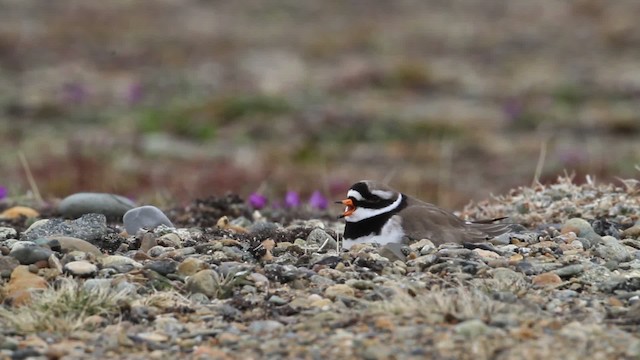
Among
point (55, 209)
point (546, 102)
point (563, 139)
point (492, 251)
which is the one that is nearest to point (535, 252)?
point (492, 251)

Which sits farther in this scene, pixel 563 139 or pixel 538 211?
pixel 563 139

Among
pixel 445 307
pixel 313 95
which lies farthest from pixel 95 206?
pixel 313 95

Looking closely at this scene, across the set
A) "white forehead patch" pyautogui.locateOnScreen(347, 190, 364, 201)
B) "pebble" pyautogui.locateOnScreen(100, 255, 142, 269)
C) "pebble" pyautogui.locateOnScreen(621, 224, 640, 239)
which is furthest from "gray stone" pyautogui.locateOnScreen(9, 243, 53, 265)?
"pebble" pyautogui.locateOnScreen(621, 224, 640, 239)

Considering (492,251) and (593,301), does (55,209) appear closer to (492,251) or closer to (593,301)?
(492,251)

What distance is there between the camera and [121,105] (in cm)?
2141

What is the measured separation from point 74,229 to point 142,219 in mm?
612

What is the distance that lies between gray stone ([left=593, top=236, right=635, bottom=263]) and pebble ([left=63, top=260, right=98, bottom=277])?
2.70 metres

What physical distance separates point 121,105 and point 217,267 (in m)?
16.0

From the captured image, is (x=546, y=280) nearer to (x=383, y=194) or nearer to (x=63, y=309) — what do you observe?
(x=383, y=194)

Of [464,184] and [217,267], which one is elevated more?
[217,267]

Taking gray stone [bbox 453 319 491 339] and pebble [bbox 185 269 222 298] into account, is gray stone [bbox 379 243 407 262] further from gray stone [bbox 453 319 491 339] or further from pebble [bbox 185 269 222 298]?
gray stone [bbox 453 319 491 339]

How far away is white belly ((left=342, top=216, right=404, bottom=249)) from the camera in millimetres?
6633

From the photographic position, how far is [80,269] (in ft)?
18.7

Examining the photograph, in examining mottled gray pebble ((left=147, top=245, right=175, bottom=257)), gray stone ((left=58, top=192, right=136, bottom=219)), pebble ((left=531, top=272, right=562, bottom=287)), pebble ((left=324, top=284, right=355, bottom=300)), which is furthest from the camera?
gray stone ((left=58, top=192, right=136, bottom=219))
